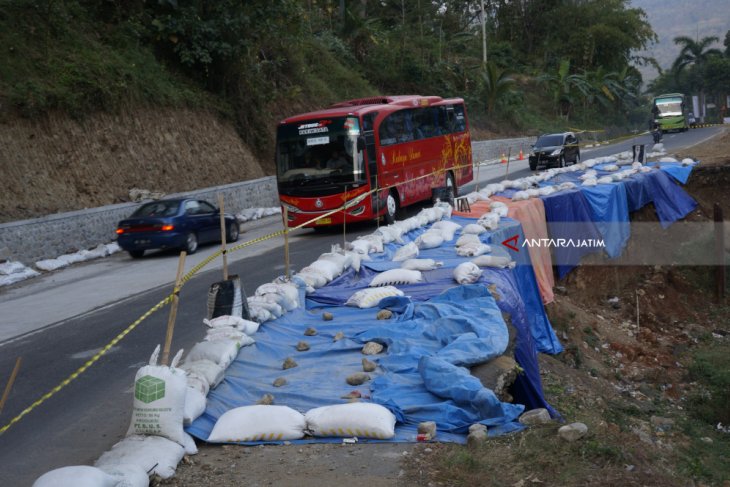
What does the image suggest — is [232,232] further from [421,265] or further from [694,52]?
[694,52]

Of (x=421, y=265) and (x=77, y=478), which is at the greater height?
(x=77, y=478)

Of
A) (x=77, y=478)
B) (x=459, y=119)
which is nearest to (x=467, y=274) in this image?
(x=77, y=478)

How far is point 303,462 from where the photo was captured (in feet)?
20.2

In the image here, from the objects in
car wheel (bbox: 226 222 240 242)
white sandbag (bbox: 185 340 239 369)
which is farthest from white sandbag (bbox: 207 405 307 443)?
car wheel (bbox: 226 222 240 242)

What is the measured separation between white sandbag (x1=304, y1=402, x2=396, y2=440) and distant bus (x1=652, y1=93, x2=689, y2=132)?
2148 inches

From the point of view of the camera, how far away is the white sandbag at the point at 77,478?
5121mm

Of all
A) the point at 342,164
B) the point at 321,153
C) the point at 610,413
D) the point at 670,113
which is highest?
the point at 321,153

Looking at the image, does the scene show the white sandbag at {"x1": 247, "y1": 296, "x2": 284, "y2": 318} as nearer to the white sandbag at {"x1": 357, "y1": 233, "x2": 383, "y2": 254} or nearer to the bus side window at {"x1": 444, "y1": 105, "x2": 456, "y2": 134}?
the white sandbag at {"x1": 357, "y1": 233, "x2": 383, "y2": 254}

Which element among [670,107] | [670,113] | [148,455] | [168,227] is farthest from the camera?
[670,107]

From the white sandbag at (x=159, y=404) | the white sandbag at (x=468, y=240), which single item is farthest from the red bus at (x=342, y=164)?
the white sandbag at (x=159, y=404)

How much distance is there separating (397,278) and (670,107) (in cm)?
5137

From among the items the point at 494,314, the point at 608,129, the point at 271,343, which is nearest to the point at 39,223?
the point at 271,343

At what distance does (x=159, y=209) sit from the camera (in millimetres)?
19859

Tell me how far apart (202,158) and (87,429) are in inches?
874
